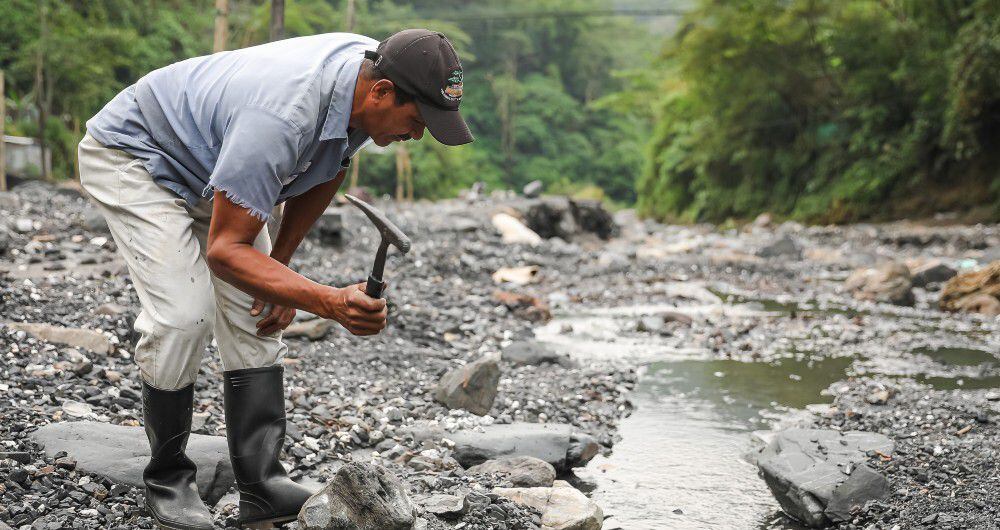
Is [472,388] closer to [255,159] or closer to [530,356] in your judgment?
[530,356]

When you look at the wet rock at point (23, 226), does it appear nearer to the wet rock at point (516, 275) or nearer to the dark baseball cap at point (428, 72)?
the wet rock at point (516, 275)

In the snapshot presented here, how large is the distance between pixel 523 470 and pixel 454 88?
77.0 inches

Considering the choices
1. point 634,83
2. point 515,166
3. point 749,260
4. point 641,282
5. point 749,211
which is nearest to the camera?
point 641,282

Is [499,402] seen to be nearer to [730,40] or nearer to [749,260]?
[749,260]

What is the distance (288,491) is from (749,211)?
24.6 metres

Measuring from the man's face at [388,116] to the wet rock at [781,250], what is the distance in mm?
12878

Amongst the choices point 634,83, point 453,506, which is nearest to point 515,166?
point 634,83

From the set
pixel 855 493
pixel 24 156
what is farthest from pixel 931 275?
pixel 24 156

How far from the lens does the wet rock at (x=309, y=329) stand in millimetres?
5848

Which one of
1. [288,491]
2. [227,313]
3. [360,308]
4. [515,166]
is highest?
[360,308]

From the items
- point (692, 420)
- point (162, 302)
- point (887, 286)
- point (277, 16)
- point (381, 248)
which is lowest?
point (887, 286)

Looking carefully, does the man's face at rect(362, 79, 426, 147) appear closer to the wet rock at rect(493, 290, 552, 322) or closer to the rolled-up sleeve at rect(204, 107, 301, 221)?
the rolled-up sleeve at rect(204, 107, 301, 221)

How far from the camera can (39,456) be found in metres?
3.33

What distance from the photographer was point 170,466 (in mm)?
3000
